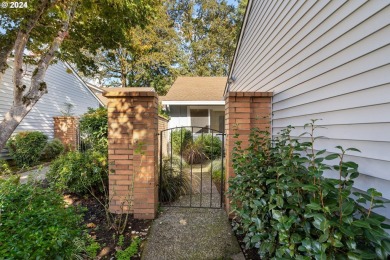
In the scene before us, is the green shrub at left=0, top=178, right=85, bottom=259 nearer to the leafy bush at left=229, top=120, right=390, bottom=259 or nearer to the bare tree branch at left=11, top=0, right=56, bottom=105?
the leafy bush at left=229, top=120, right=390, bottom=259

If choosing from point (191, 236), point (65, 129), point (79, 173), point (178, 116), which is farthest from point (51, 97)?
point (191, 236)

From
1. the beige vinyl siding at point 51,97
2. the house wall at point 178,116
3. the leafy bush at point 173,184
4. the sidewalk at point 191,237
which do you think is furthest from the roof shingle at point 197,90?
the sidewalk at point 191,237

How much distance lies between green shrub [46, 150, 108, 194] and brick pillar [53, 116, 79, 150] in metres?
5.99

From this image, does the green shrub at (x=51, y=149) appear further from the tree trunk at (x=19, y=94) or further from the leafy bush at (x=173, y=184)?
the leafy bush at (x=173, y=184)

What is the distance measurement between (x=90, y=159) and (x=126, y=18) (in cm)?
464

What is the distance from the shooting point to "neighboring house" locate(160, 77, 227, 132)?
33.4ft

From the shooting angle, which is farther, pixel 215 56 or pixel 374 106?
pixel 215 56

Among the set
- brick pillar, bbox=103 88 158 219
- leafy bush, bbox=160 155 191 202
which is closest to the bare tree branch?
brick pillar, bbox=103 88 158 219

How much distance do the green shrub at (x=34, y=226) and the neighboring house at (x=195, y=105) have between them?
818 centimetres

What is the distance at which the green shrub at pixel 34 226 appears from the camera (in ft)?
4.53

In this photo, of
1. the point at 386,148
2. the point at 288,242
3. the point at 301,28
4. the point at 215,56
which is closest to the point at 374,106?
the point at 386,148

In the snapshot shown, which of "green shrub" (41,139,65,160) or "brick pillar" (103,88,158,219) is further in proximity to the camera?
"green shrub" (41,139,65,160)

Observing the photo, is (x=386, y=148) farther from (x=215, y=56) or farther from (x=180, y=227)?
(x=215, y=56)

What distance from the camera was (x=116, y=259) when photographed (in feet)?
7.36
